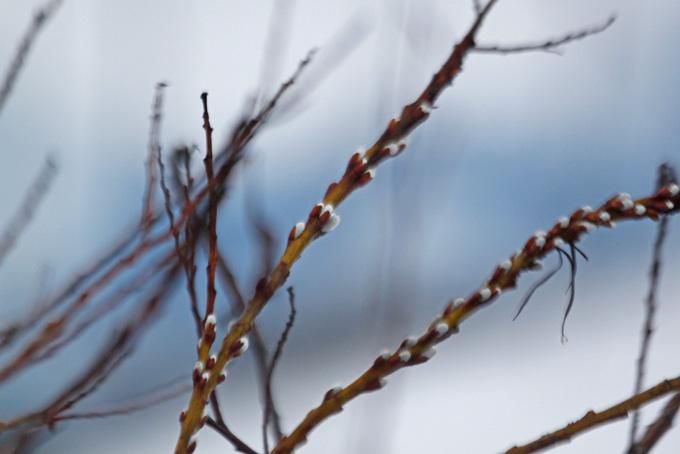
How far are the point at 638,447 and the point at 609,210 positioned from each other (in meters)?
0.18

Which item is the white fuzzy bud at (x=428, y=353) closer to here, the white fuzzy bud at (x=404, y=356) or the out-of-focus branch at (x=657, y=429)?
the white fuzzy bud at (x=404, y=356)

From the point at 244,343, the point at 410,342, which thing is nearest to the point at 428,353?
the point at 410,342

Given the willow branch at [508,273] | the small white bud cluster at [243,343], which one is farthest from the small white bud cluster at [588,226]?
the small white bud cluster at [243,343]

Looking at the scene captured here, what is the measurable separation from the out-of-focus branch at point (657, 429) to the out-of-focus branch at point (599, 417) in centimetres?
10

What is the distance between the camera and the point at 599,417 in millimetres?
447

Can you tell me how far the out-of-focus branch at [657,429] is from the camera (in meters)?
0.53

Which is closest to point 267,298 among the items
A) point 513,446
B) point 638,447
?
point 513,446

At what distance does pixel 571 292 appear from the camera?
55cm

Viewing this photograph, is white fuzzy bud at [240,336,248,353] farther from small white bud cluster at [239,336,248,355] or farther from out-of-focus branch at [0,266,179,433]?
out-of-focus branch at [0,266,179,433]

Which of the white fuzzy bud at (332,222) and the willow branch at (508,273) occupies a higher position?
the white fuzzy bud at (332,222)

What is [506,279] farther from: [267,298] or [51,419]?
[51,419]

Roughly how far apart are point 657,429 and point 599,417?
12 cm

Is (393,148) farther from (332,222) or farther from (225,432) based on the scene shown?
(225,432)

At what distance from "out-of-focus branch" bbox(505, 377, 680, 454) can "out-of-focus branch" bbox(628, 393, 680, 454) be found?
4.0 inches
